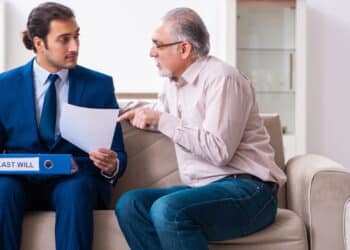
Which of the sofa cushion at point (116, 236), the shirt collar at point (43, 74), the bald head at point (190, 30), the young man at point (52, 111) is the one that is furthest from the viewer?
the shirt collar at point (43, 74)

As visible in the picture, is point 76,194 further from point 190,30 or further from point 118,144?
point 190,30

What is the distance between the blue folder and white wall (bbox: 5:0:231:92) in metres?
2.74

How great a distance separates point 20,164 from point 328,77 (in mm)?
3360

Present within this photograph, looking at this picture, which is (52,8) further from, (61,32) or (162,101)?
(162,101)

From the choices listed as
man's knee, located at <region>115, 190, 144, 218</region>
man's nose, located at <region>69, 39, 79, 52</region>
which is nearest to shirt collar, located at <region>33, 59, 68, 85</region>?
man's nose, located at <region>69, 39, 79, 52</region>

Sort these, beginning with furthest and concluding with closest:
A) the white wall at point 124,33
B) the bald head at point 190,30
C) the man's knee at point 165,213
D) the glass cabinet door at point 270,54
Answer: the white wall at point 124,33 → the glass cabinet door at point 270,54 → the bald head at point 190,30 → the man's knee at point 165,213

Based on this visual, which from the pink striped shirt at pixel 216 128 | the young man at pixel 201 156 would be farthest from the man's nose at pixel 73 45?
the pink striped shirt at pixel 216 128

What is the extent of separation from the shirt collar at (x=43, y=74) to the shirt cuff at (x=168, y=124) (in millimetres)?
434

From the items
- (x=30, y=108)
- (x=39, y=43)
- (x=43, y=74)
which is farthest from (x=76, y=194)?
(x=39, y=43)

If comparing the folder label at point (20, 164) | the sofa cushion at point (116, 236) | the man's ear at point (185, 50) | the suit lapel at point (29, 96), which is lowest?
the sofa cushion at point (116, 236)

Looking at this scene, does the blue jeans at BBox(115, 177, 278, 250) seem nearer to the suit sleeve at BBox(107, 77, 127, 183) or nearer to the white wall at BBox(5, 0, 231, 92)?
the suit sleeve at BBox(107, 77, 127, 183)

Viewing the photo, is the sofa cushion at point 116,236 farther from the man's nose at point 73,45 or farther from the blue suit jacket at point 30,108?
the man's nose at point 73,45

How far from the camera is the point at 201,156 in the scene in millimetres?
2070

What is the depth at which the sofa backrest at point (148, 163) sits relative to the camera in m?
2.40
